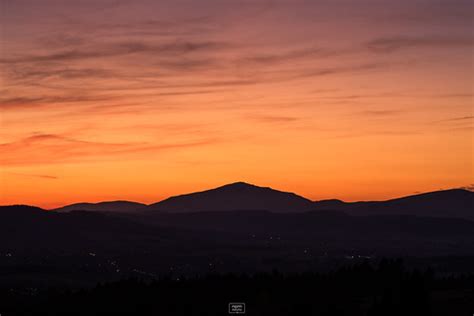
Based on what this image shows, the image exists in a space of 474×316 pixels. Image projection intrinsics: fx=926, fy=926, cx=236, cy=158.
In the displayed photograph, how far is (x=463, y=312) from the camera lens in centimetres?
13362

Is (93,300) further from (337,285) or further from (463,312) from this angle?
(463,312)

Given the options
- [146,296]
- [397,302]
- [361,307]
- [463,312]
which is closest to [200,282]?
[146,296]

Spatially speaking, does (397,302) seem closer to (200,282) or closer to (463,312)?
(463,312)

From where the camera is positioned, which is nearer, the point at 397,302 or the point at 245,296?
the point at 397,302

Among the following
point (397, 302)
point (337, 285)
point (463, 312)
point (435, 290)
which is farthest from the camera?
point (337, 285)

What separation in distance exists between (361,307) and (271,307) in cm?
1416

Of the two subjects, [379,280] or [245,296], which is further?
[379,280]

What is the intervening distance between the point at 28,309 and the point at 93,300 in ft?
60.9

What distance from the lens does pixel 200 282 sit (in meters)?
195

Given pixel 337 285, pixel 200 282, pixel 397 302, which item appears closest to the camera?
pixel 397 302

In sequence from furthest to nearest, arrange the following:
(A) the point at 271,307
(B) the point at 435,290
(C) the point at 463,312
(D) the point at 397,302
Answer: (B) the point at 435,290 → (A) the point at 271,307 → (C) the point at 463,312 → (D) the point at 397,302

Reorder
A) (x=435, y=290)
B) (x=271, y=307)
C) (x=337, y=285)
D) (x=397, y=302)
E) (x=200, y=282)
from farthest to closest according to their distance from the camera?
1. (x=200, y=282)
2. (x=337, y=285)
3. (x=435, y=290)
4. (x=271, y=307)
5. (x=397, y=302)

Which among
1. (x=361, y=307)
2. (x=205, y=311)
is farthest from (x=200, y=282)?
(x=361, y=307)

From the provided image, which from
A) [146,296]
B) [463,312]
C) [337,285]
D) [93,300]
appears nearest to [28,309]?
[93,300]
